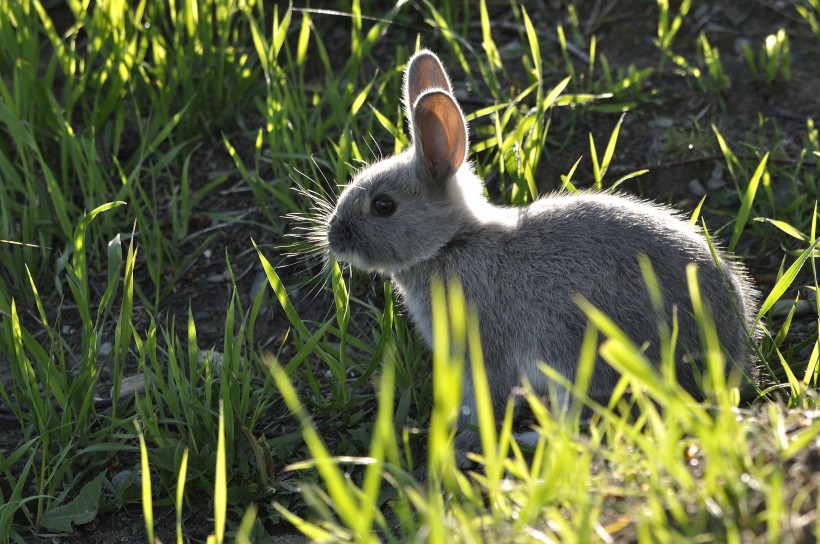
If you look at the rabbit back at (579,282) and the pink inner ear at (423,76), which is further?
the pink inner ear at (423,76)

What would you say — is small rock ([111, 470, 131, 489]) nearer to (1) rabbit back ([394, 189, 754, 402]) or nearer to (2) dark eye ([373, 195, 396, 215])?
(1) rabbit back ([394, 189, 754, 402])

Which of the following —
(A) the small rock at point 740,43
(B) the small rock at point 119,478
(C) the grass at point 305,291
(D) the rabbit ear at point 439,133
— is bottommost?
(B) the small rock at point 119,478

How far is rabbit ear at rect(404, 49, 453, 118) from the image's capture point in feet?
14.6

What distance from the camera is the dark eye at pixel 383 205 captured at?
4.29 m

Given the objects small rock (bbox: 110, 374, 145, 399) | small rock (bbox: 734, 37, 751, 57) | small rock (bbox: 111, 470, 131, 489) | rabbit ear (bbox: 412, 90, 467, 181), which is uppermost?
small rock (bbox: 734, 37, 751, 57)

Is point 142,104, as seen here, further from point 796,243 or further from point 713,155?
point 796,243

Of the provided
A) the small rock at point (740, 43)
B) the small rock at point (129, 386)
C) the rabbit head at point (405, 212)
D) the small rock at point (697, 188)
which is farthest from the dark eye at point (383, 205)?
the small rock at point (740, 43)

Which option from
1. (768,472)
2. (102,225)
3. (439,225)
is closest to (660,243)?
(439,225)

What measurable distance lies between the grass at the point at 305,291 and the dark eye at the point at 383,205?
33 cm

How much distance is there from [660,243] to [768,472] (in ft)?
4.92

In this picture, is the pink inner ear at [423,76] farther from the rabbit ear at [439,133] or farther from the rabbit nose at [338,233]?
the rabbit nose at [338,233]

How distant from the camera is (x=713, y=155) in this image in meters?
5.14

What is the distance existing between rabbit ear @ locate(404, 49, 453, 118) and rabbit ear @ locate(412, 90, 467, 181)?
1.08 feet

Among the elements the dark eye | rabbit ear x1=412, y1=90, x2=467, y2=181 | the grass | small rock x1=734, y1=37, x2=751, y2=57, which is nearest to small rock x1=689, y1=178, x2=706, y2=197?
the grass
